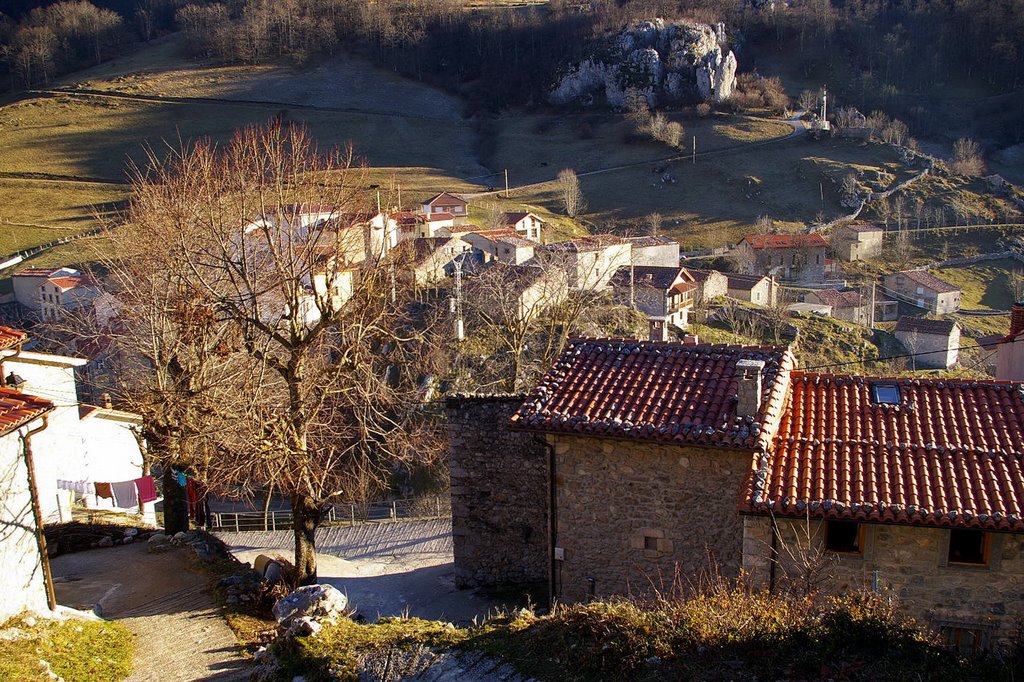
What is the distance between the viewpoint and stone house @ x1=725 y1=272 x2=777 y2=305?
5403 centimetres

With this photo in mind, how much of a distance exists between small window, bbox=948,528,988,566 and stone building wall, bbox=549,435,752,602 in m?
2.39

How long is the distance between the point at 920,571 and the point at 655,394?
3.79 m

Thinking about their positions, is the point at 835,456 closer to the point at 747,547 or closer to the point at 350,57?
the point at 747,547

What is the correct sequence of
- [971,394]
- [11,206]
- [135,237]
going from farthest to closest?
1. [11,206]
2. [135,237]
3. [971,394]

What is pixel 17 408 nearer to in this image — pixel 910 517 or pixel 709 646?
pixel 709 646

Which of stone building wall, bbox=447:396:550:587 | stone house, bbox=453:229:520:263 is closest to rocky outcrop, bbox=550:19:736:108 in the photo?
stone house, bbox=453:229:520:263

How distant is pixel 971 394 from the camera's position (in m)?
11.3

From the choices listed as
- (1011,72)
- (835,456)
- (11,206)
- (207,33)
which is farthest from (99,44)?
(835,456)

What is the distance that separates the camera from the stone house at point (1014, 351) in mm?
15383

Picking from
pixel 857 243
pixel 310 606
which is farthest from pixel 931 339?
pixel 310 606

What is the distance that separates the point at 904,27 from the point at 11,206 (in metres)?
126

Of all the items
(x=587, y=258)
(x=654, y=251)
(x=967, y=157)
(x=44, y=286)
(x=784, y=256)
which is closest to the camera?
(x=587, y=258)

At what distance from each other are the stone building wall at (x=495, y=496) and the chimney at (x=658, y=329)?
79.2 feet

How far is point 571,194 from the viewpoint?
7512cm
